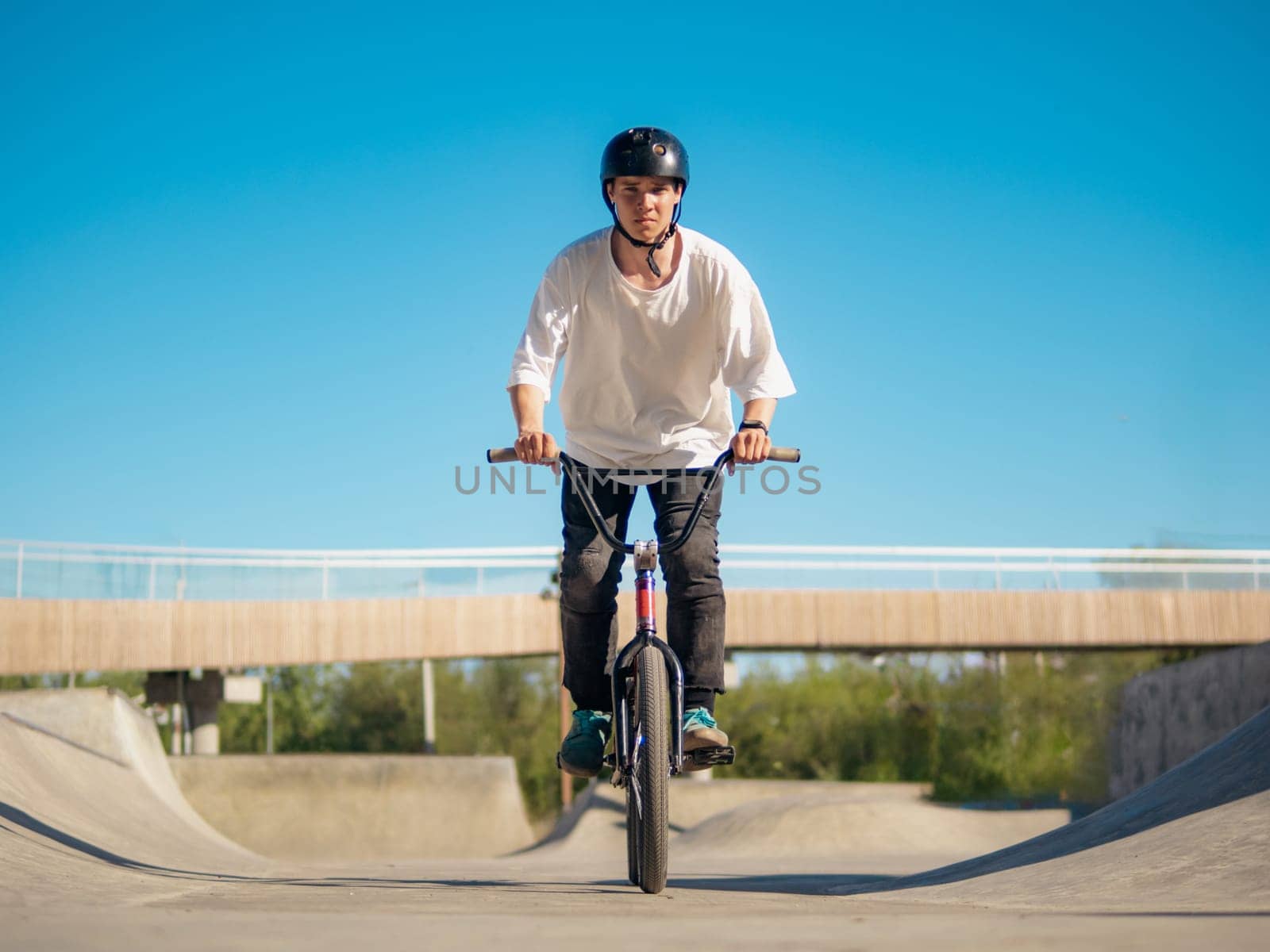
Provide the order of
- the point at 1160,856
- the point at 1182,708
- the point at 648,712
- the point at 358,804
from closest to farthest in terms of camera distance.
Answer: the point at 1160,856 < the point at 648,712 < the point at 1182,708 < the point at 358,804

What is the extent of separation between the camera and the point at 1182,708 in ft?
61.7

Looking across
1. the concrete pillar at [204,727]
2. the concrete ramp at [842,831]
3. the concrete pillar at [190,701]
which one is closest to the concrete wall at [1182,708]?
the concrete ramp at [842,831]

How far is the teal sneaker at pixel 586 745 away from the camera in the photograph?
448cm

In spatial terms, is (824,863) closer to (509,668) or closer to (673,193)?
(673,193)

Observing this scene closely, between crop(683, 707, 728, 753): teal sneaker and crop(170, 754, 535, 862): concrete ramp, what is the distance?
18.0m

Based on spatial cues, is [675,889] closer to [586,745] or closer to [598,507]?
[586,745]

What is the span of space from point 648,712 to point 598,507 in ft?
2.86

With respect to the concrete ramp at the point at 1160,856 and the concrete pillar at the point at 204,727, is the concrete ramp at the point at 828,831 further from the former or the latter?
the concrete pillar at the point at 204,727

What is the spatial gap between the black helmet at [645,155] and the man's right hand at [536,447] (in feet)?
3.30

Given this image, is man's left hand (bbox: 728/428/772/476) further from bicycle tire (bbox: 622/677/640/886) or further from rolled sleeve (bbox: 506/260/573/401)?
bicycle tire (bbox: 622/677/640/886)

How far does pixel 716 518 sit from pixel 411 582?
21.5 m

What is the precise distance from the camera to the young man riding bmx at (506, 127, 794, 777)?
4.54 meters

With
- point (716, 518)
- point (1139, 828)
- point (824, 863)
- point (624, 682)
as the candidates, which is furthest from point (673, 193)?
point (824, 863)

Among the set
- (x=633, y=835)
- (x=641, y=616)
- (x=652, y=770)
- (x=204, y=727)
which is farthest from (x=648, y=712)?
(x=204, y=727)
